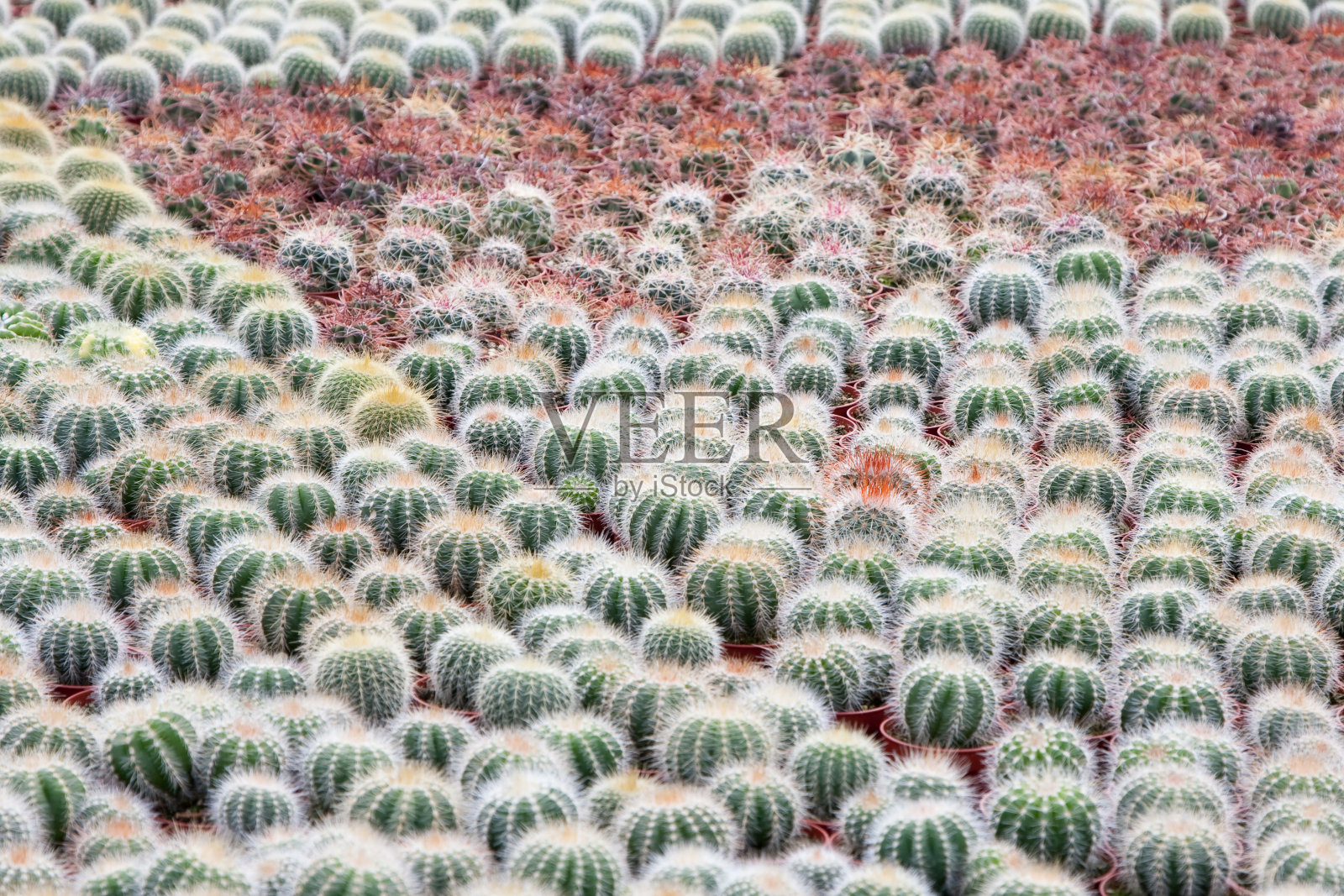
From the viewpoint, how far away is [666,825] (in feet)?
13.8

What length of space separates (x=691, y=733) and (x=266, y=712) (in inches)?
52.6

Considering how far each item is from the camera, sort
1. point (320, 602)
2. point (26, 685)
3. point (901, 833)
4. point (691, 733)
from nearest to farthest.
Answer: point (901, 833) < point (691, 733) < point (26, 685) < point (320, 602)

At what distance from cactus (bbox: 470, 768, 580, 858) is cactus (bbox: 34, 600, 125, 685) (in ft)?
5.46

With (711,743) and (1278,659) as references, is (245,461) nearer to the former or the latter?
(711,743)

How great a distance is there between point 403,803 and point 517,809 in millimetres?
326

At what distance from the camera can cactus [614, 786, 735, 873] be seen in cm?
419

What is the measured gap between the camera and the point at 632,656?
5105 millimetres

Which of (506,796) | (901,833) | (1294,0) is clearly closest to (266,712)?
(506,796)

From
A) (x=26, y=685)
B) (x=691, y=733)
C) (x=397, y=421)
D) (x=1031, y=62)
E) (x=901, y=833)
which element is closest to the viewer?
(x=901, y=833)

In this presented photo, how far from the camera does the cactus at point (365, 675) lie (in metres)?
4.91

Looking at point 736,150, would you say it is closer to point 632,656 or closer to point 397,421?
point 397,421

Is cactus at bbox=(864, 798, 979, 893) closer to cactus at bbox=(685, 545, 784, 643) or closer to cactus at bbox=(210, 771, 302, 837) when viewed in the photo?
cactus at bbox=(685, 545, 784, 643)

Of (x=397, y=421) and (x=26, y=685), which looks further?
(x=397, y=421)

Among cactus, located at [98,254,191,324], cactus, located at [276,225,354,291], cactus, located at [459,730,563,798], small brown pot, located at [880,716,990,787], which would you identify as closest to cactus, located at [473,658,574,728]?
cactus, located at [459,730,563,798]
